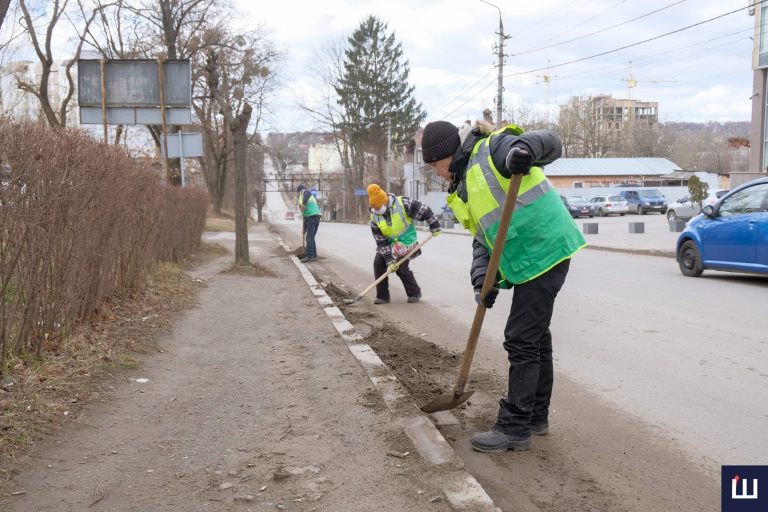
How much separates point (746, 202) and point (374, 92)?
52654mm

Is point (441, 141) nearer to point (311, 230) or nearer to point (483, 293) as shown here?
point (483, 293)

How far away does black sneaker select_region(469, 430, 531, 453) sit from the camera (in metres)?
3.81

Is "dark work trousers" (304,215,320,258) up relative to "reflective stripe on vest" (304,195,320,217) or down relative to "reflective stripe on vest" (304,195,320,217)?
down

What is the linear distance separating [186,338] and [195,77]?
1179 inches

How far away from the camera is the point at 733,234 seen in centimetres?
1054

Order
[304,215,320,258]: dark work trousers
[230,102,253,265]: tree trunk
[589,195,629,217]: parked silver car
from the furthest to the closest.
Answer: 1. [589,195,629,217]: parked silver car
2. [304,215,320,258]: dark work trousers
3. [230,102,253,265]: tree trunk

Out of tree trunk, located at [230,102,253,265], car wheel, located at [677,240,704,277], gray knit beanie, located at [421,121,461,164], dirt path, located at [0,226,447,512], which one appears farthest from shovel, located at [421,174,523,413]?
tree trunk, located at [230,102,253,265]

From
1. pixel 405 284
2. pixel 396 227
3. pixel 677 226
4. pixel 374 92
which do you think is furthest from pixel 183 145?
pixel 374 92

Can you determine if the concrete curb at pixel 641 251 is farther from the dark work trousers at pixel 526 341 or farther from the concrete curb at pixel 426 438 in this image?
the dark work trousers at pixel 526 341

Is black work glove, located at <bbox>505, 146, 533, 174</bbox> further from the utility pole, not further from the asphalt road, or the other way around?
the utility pole

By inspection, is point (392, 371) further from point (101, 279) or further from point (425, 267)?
point (425, 267)

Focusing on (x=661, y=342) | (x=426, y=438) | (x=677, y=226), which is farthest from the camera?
(x=677, y=226)

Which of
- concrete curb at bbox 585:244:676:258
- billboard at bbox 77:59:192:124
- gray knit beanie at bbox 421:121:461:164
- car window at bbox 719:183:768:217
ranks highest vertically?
billboard at bbox 77:59:192:124

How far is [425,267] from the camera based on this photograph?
14.3 m
